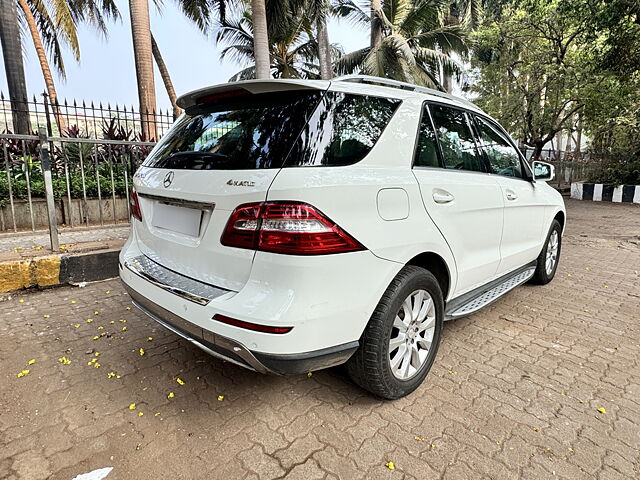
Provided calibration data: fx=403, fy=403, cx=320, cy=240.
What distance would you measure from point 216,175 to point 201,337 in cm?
79

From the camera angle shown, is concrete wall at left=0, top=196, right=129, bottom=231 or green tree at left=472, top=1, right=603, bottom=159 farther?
green tree at left=472, top=1, right=603, bottom=159

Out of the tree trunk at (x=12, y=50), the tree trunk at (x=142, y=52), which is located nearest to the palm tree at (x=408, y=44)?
the tree trunk at (x=142, y=52)

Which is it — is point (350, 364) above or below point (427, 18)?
below

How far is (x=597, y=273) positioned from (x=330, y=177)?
4770mm

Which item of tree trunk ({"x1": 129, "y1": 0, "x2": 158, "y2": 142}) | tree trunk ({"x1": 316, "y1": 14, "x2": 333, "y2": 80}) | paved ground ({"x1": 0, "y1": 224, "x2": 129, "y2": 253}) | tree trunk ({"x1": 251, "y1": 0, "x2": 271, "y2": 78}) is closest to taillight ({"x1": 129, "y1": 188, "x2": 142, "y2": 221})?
paved ground ({"x1": 0, "y1": 224, "x2": 129, "y2": 253})

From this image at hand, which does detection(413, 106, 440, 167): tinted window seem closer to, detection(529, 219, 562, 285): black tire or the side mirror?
the side mirror

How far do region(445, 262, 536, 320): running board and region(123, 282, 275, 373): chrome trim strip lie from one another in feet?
4.59

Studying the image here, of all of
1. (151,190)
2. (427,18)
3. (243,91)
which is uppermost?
(427,18)

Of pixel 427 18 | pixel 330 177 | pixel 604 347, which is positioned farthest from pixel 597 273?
pixel 427 18

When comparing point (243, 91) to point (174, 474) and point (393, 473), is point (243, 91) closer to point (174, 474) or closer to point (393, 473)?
point (174, 474)

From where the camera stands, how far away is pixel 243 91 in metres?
2.19

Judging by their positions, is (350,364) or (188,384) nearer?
(350,364)

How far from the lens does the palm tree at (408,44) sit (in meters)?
14.2

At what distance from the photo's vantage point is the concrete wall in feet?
16.9
